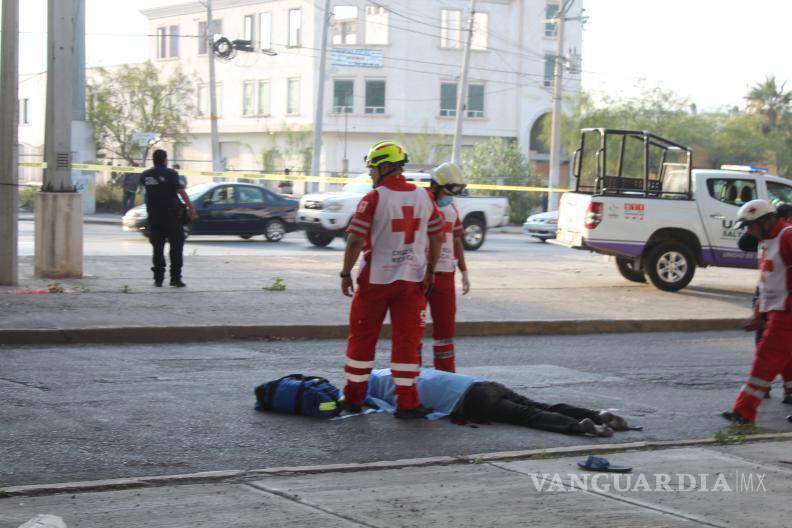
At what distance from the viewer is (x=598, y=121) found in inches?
2378

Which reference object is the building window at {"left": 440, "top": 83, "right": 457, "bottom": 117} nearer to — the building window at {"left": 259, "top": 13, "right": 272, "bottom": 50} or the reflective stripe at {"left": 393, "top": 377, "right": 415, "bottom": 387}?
the building window at {"left": 259, "top": 13, "right": 272, "bottom": 50}

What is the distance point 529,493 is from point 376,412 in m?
2.28

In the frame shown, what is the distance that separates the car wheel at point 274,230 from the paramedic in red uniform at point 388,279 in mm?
20660

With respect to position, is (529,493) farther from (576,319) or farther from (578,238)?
(578,238)

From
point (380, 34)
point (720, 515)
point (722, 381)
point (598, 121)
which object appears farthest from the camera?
point (380, 34)

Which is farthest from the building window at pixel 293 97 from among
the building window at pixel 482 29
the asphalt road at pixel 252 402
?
the asphalt road at pixel 252 402

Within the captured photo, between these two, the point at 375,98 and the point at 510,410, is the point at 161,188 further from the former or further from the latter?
the point at 375,98

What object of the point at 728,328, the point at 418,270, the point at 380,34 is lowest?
the point at 728,328

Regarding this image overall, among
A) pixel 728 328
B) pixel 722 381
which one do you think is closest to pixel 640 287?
pixel 728 328

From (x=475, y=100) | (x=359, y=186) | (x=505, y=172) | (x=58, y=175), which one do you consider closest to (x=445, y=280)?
(x=58, y=175)

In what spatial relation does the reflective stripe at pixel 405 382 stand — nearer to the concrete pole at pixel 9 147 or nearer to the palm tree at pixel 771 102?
the concrete pole at pixel 9 147

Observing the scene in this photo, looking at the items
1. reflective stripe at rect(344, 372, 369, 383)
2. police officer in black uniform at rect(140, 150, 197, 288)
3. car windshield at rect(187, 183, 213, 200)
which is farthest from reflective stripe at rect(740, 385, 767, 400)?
car windshield at rect(187, 183, 213, 200)

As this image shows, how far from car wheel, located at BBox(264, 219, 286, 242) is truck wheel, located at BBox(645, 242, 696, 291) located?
40.9 ft

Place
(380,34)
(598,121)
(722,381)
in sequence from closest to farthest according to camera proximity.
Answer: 1. (722,381)
2. (598,121)
3. (380,34)
